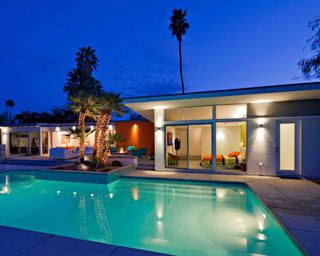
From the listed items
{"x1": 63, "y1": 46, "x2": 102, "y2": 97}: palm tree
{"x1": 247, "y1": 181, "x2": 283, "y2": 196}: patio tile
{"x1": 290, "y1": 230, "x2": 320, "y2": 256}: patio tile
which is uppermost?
{"x1": 63, "y1": 46, "x2": 102, "y2": 97}: palm tree

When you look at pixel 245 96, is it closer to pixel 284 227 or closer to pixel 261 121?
pixel 261 121

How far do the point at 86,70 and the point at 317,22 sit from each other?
1975cm

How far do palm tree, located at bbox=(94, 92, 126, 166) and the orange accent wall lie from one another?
17.5ft

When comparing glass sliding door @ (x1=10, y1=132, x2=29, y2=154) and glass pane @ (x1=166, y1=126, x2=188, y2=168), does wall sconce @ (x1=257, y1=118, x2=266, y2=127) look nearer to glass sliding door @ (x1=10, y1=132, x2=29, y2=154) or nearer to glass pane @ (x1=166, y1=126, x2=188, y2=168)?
glass pane @ (x1=166, y1=126, x2=188, y2=168)

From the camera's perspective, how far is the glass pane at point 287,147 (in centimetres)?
809

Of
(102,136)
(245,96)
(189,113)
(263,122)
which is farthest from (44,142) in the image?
(263,122)

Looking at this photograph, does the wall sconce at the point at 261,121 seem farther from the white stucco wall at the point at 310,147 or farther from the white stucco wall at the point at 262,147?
the white stucco wall at the point at 310,147

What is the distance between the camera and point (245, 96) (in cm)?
733

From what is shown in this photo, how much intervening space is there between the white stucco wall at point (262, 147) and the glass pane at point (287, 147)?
0.34m

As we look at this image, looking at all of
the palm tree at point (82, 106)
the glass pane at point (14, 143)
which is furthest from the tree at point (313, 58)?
the glass pane at point (14, 143)

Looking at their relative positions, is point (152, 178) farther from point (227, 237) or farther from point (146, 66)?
point (146, 66)

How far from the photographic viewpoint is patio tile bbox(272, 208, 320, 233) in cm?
358

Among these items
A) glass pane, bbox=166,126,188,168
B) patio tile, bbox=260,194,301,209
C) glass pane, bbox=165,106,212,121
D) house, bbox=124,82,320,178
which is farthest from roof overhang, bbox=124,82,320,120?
patio tile, bbox=260,194,301,209

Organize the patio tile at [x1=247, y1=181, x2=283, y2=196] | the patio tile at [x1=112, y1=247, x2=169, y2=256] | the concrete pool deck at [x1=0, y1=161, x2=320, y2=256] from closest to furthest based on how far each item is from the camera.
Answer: the patio tile at [x1=112, y1=247, x2=169, y2=256]
the concrete pool deck at [x1=0, y1=161, x2=320, y2=256]
the patio tile at [x1=247, y1=181, x2=283, y2=196]
